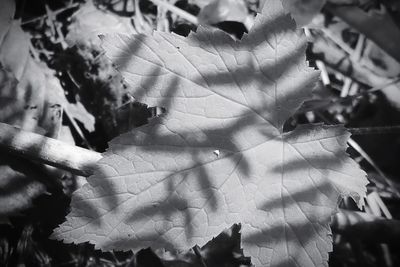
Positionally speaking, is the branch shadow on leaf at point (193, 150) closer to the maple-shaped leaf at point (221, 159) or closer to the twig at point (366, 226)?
the maple-shaped leaf at point (221, 159)

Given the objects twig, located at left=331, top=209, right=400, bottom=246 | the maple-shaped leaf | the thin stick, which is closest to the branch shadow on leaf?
the maple-shaped leaf

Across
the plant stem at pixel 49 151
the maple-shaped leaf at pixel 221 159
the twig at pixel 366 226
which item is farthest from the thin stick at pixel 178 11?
the twig at pixel 366 226

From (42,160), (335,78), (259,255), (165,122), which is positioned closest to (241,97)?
(165,122)

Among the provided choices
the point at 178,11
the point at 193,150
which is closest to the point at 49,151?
the point at 193,150

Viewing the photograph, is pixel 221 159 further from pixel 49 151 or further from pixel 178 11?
pixel 178 11

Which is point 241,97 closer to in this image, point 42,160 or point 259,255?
point 259,255

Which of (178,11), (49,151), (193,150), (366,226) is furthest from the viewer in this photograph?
(178,11)

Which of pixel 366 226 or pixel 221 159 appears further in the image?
A: pixel 366 226
